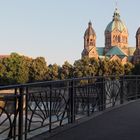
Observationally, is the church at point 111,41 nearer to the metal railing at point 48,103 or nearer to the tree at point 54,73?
the tree at point 54,73

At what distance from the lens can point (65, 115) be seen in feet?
31.2

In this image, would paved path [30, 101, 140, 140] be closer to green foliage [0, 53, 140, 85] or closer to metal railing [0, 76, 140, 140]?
metal railing [0, 76, 140, 140]

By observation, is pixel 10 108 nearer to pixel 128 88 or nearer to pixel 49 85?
pixel 49 85

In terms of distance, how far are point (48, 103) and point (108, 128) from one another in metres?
1.48

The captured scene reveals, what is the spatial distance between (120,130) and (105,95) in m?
3.90

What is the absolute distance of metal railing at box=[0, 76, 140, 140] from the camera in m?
6.87

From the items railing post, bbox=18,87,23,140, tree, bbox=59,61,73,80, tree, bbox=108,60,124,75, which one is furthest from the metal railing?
tree, bbox=59,61,73,80

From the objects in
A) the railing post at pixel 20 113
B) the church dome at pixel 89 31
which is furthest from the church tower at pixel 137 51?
the railing post at pixel 20 113

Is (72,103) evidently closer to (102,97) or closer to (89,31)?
(102,97)

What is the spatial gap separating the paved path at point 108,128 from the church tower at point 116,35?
13508 cm

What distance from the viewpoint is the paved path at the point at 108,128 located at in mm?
7852

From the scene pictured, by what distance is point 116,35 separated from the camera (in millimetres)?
145625

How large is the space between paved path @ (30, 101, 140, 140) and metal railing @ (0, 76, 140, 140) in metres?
0.36

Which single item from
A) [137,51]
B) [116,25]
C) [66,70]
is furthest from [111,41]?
[66,70]
